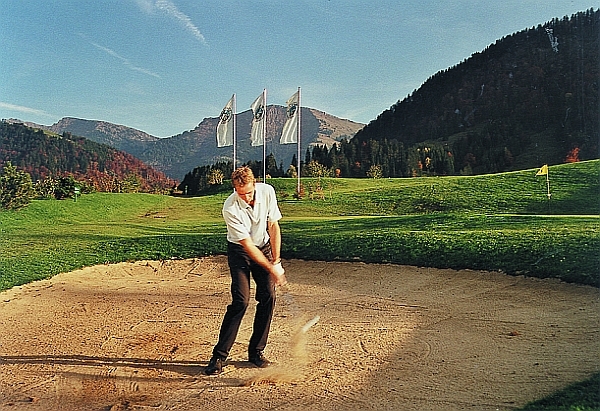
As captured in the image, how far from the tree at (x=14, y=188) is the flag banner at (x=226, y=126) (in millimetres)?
3512

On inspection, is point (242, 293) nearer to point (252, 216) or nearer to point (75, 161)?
point (252, 216)

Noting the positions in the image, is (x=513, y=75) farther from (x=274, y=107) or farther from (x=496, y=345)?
(x=496, y=345)

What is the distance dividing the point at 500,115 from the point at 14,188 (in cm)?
997

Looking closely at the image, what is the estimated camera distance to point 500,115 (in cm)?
1323

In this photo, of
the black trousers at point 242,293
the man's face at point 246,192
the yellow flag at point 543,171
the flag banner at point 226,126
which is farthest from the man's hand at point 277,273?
the yellow flag at point 543,171

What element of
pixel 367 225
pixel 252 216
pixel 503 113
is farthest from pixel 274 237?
pixel 503 113

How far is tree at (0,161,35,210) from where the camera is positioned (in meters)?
10.4

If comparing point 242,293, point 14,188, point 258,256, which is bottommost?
point 242,293

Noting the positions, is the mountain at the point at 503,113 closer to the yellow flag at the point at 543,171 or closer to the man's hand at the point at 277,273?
the yellow flag at the point at 543,171

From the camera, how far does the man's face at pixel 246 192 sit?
4.11 metres

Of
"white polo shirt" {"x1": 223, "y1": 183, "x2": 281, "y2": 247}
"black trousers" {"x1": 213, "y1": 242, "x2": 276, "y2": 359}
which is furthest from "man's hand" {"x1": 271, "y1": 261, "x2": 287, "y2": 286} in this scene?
"white polo shirt" {"x1": 223, "y1": 183, "x2": 281, "y2": 247}

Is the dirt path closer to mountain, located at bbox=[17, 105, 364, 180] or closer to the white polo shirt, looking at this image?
the white polo shirt

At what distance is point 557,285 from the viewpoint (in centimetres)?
696

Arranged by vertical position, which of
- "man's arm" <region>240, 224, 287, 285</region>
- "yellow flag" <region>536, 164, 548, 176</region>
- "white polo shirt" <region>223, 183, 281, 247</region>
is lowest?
"man's arm" <region>240, 224, 287, 285</region>
